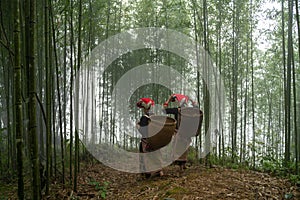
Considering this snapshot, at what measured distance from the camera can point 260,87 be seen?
528 inches

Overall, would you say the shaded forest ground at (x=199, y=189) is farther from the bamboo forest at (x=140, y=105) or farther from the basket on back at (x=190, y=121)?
the basket on back at (x=190, y=121)

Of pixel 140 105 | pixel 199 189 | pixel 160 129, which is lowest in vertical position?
pixel 199 189

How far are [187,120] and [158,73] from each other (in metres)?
5.91

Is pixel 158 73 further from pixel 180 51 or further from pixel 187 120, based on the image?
pixel 187 120

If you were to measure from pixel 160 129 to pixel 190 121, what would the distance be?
48 cm

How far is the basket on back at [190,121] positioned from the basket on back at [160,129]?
20 centimetres

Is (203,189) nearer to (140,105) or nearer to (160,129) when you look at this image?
(160,129)

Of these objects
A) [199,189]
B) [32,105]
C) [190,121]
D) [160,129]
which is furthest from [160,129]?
[32,105]

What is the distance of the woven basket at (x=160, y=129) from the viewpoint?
12.6 ft

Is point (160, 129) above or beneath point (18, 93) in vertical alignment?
beneath

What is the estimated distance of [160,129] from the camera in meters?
3.83

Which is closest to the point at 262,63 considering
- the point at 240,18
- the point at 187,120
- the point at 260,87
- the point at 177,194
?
the point at 260,87

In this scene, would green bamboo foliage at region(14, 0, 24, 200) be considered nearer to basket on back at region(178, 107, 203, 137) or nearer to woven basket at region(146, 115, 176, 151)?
woven basket at region(146, 115, 176, 151)

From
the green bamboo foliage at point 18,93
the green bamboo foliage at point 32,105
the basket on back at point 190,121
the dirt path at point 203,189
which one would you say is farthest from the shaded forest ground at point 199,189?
the green bamboo foliage at point 18,93
